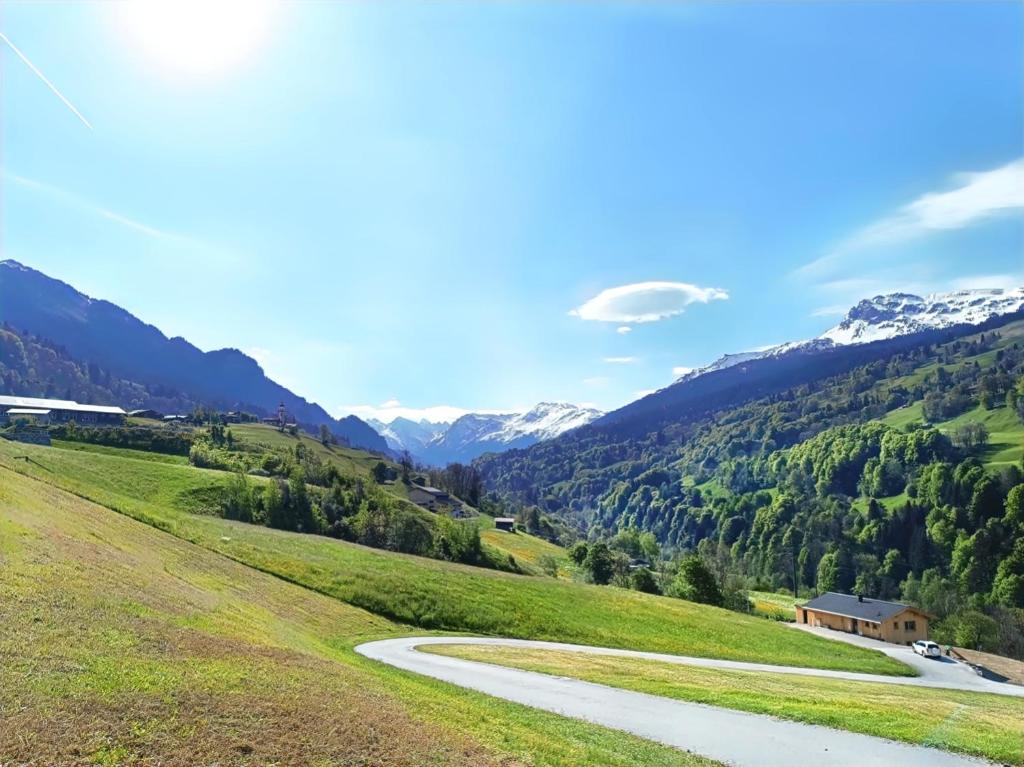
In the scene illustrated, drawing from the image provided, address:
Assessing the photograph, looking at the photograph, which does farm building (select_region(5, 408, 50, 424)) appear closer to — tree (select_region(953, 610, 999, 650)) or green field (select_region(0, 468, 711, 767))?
green field (select_region(0, 468, 711, 767))

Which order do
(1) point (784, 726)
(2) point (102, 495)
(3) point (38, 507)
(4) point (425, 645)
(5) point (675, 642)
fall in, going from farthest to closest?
(2) point (102, 495) → (5) point (675, 642) → (4) point (425, 645) → (3) point (38, 507) → (1) point (784, 726)

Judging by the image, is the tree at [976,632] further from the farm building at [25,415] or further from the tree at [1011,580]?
the farm building at [25,415]

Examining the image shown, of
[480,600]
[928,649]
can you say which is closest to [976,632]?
[928,649]

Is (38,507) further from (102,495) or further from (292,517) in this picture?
(292,517)

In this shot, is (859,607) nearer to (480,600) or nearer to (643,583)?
(643,583)

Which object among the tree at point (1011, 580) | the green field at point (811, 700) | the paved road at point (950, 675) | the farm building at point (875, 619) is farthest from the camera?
the tree at point (1011, 580)

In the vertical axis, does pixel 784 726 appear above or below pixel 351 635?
above

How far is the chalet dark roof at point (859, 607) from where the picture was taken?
351 feet

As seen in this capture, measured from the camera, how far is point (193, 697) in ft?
55.9

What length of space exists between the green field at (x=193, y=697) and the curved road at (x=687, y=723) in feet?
6.27

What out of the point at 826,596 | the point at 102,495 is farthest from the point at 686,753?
the point at 826,596

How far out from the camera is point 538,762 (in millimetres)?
17844

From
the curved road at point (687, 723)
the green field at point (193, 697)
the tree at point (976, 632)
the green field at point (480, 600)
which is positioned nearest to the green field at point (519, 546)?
the green field at point (480, 600)

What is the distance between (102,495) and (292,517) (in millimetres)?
37613
